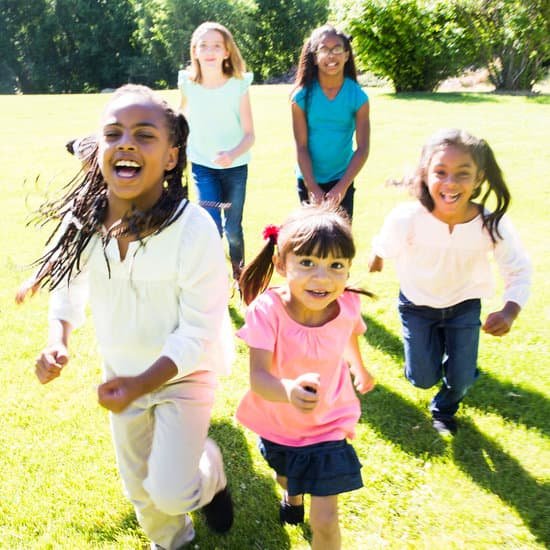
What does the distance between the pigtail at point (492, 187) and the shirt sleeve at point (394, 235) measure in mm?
367

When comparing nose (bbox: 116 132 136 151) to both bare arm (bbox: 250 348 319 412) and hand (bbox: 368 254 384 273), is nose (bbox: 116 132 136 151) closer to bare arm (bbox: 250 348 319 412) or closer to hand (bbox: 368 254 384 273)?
bare arm (bbox: 250 348 319 412)

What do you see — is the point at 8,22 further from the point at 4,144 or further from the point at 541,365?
the point at 541,365

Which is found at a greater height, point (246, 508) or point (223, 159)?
point (223, 159)

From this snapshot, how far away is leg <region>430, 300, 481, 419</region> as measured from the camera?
3008 mm

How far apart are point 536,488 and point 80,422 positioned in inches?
89.3

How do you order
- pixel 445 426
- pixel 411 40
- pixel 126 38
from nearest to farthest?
pixel 445 426 < pixel 411 40 < pixel 126 38

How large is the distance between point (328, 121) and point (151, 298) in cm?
217

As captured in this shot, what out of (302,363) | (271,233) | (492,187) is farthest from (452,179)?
(302,363)

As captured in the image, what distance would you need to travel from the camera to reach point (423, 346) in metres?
3.12

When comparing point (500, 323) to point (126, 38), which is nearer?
point (500, 323)

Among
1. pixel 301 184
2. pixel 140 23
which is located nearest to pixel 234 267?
pixel 301 184

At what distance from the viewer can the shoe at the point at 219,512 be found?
8.22 ft

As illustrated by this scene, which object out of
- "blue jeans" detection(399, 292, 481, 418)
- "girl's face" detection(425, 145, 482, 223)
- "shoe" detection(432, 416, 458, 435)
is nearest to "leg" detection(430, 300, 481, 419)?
"blue jeans" detection(399, 292, 481, 418)

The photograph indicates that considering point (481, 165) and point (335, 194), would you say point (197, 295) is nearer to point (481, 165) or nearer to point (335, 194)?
point (481, 165)
